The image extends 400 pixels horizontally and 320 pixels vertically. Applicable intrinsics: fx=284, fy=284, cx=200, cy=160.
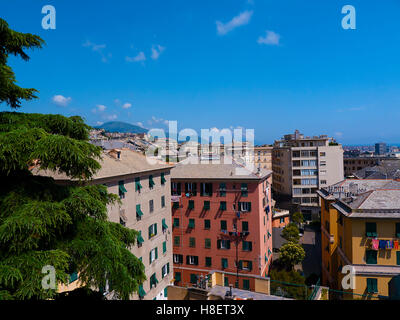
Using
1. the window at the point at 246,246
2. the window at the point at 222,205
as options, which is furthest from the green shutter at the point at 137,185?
the window at the point at 246,246

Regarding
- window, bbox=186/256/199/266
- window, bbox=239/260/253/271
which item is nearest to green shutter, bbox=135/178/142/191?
window, bbox=186/256/199/266

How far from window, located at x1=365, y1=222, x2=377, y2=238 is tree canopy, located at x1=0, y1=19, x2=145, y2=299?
18844 millimetres

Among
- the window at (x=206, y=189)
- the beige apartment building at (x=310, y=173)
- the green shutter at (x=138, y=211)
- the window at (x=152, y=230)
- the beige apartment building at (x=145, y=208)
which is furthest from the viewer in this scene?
the beige apartment building at (x=310, y=173)

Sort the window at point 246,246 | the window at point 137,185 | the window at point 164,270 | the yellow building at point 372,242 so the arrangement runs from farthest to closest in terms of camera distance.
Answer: the window at point 246,246 < the window at point 164,270 < the window at point 137,185 < the yellow building at point 372,242

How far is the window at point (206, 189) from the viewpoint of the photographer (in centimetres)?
3309

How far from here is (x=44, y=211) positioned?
6.46m

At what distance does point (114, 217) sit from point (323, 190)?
21453 mm

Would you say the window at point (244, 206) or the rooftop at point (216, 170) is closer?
the window at point (244, 206)

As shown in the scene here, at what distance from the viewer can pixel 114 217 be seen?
61.5 ft

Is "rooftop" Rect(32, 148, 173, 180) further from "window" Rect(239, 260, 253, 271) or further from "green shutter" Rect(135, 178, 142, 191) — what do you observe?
"window" Rect(239, 260, 253, 271)

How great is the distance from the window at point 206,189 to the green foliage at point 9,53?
2559 centimetres

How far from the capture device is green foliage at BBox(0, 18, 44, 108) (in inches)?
309

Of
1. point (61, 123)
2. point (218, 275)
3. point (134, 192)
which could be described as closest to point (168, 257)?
point (218, 275)

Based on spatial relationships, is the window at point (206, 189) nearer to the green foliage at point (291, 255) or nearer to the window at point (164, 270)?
the window at point (164, 270)
